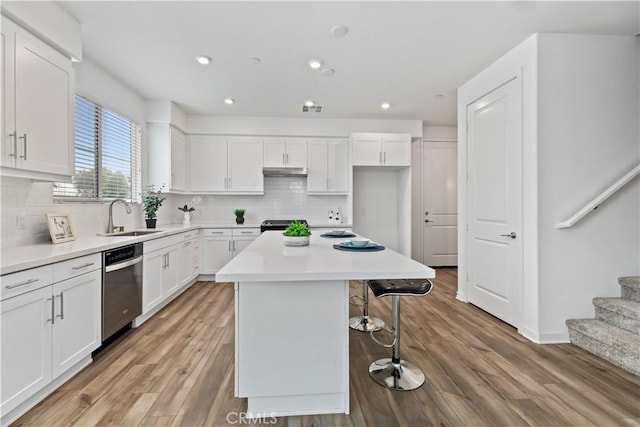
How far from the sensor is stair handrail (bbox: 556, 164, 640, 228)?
8.13 feet

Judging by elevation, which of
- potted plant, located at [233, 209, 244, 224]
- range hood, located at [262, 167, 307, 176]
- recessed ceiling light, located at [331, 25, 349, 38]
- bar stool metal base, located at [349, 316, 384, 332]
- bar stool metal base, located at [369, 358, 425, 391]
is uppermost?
recessed ceiling light, located at [331, 25, 349, 38]

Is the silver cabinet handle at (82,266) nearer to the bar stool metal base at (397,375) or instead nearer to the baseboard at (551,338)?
the bar stool metal base at (397,375)

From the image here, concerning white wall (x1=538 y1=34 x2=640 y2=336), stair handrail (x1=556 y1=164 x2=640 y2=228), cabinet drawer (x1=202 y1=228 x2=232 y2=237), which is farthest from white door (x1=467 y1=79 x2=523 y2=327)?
cabinet drawer (x1=202 y1=228 x2=232 y2=237)

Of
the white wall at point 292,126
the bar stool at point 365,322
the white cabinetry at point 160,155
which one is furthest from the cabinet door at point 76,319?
the white wall at point 292,126

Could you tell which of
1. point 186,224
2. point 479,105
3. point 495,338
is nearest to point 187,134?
point 186,224

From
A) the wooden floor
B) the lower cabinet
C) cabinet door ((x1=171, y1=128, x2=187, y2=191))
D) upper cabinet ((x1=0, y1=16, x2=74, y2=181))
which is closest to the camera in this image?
the wooden floor

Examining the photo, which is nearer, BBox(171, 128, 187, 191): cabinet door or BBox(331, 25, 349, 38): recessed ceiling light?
BBox(331, 25, 349, 38): recessed ceiling light

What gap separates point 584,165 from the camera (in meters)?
2.68

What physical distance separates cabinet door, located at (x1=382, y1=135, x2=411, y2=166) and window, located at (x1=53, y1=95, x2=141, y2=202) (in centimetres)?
372

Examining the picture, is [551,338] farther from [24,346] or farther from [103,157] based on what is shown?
[103,157]

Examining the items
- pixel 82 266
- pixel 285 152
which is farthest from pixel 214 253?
pixel 82 266

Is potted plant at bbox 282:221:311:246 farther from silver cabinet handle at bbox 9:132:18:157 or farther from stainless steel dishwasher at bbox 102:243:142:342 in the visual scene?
silver cabinet handle at bbox 9:132:18:157

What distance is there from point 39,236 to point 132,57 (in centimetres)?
189

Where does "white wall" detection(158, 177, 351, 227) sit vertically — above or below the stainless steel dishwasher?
above
